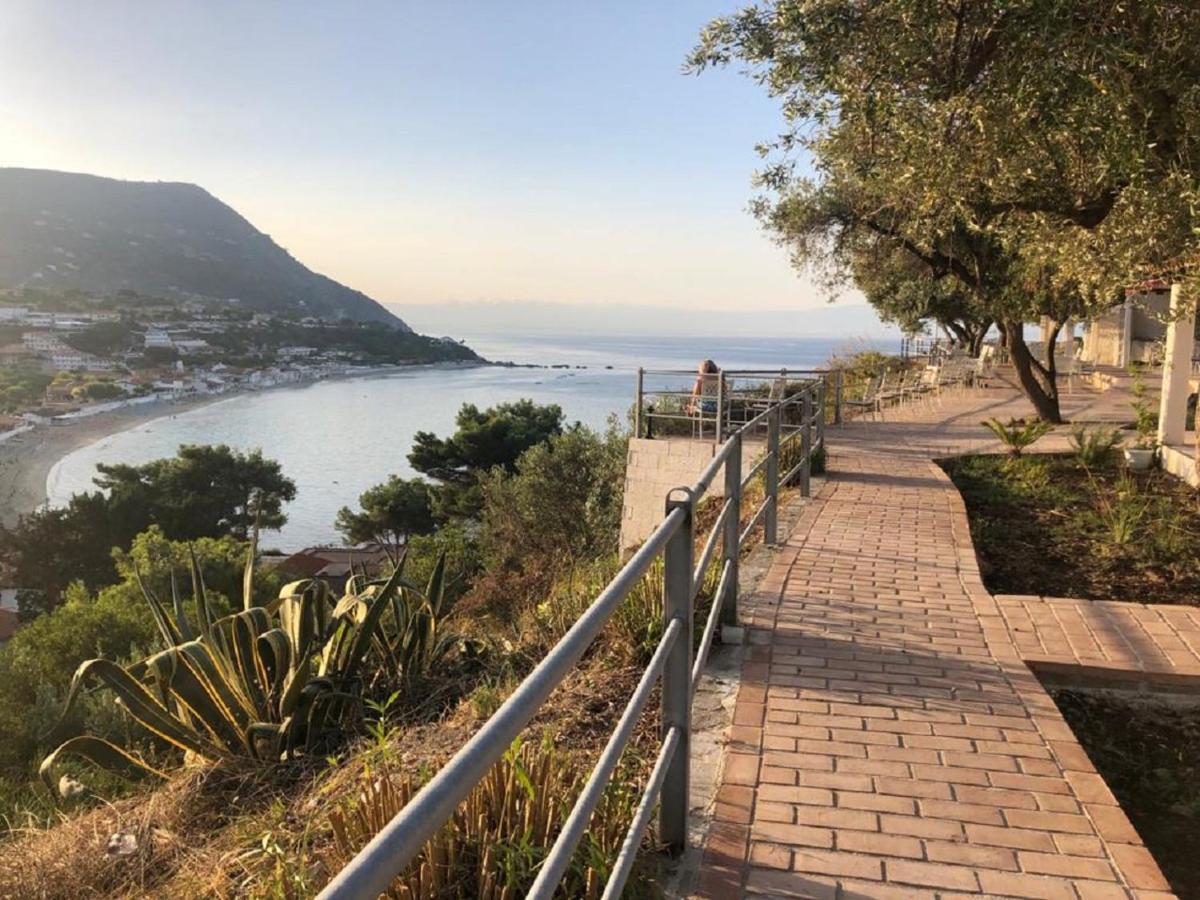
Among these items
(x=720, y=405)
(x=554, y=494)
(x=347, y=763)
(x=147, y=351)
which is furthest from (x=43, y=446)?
(x=347, y=763)

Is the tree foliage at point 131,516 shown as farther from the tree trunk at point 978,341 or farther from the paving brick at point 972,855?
the paving brick at point 972,855

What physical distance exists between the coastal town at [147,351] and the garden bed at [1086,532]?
92.5 metres

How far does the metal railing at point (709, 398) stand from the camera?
12836 mm

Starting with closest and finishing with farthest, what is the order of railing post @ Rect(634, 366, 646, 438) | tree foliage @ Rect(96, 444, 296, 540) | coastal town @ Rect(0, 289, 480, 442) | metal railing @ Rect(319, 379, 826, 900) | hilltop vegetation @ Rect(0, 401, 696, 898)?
metal railing @ Rect(319, 379, 826, 900)
hilltop vegetation @ Rect(0, 401, 696, 898)
railing post @ Rect(634, 366, 646, 438)
tree foliage @ Rect(96, 444, 296, 540)
coastal town @ Rect(0, 289, 480, 442)

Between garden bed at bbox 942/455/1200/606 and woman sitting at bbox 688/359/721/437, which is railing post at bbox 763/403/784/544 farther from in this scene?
woman sitting at bbox 688/359/721/437

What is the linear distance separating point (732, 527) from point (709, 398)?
879 centimetres

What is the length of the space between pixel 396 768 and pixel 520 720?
2031 millimetres

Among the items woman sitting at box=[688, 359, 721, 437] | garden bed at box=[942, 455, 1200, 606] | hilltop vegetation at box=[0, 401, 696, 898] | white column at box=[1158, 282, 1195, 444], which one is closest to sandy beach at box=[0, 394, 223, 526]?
woman sitting at box=[688, 359, 721, 437]

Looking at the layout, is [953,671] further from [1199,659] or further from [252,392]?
[252,392]

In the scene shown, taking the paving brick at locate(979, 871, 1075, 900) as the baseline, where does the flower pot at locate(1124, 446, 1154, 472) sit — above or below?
above

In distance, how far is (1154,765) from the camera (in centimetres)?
341

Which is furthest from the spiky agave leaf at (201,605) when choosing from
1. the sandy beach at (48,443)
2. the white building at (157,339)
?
the white building at (157,339)

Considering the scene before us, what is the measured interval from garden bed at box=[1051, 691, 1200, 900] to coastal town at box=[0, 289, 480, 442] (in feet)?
312

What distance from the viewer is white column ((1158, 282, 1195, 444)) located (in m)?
8.94
